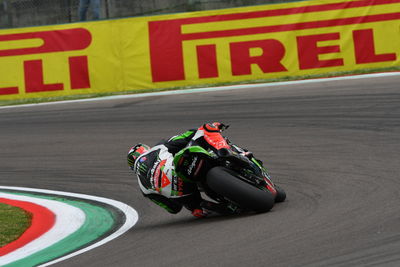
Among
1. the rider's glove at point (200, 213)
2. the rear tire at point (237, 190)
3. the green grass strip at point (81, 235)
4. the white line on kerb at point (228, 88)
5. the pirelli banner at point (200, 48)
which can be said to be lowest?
the green grass strip at point (81, 235)

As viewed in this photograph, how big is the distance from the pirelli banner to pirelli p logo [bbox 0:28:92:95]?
2 centimetres

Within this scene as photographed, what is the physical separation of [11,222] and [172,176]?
1.91 m

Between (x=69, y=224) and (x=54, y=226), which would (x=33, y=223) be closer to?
(x=54, y=226)

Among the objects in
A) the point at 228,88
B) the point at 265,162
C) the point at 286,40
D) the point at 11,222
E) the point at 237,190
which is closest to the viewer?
the point at 237,190

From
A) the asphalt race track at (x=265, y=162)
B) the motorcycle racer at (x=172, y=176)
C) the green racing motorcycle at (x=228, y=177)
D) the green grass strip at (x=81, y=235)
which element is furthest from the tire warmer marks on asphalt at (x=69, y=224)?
the green racing motorcycle at (x=228, y=177)

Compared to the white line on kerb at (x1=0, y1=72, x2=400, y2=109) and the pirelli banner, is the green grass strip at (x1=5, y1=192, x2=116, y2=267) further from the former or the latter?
the pirelli banner

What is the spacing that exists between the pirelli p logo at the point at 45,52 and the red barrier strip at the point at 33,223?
23.9 feet

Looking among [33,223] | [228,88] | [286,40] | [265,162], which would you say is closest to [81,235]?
[33,223]

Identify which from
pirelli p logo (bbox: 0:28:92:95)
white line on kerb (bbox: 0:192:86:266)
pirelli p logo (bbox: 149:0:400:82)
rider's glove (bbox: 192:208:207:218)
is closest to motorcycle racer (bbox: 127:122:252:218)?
rider's glove (bbox: 192:208:207:218)

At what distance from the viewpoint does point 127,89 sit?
1641 centimetres

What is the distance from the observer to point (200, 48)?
15953 millimetres

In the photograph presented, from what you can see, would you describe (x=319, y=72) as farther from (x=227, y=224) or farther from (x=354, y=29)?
(x=227, y=224)

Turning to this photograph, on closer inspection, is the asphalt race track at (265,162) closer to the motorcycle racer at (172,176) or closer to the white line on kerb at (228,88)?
the motorcycle racer at (172,176)

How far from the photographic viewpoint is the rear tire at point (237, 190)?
21.9 feet
